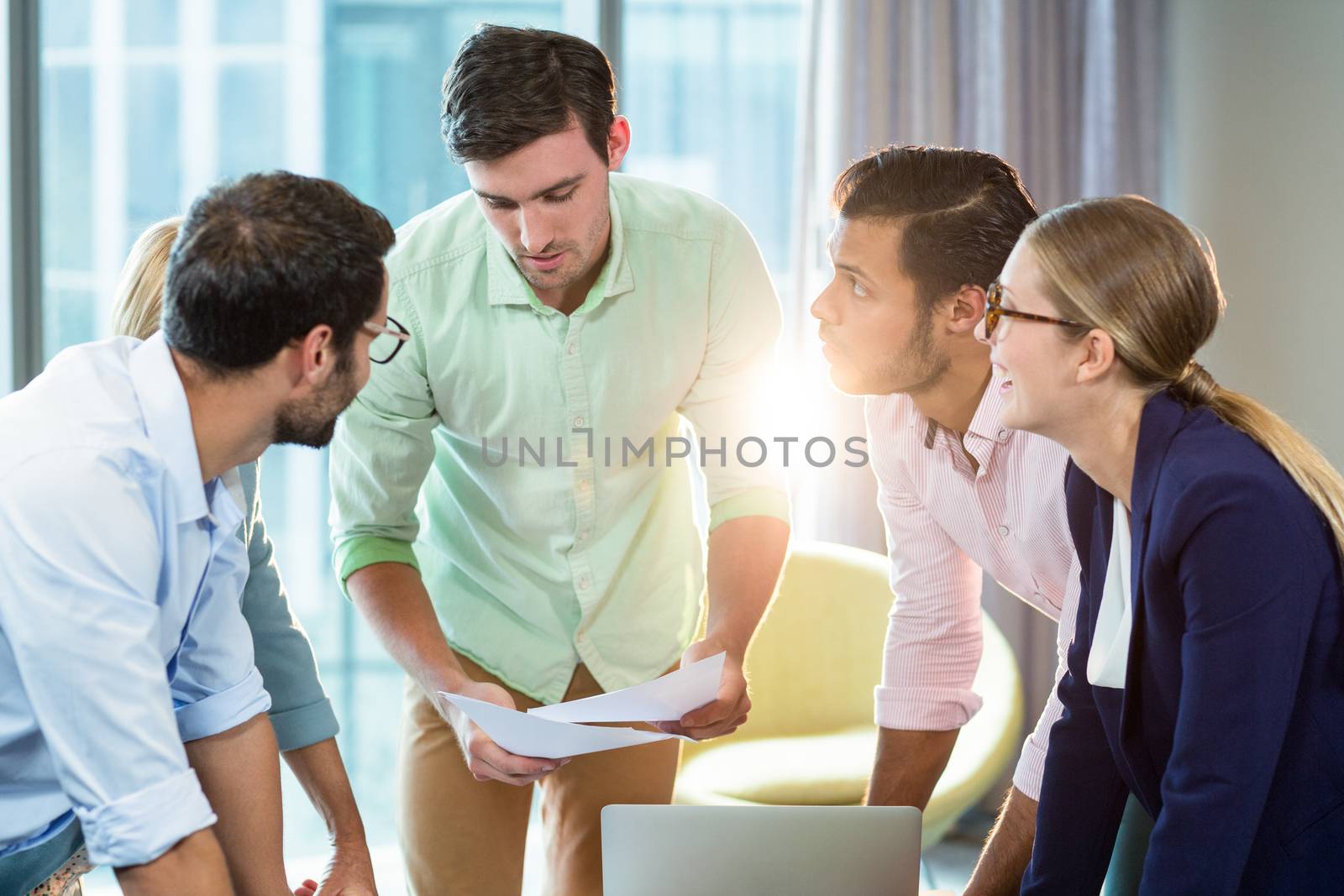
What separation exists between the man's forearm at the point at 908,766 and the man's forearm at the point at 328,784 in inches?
30.4

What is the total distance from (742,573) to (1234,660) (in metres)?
0.89

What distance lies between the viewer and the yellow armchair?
2902 millimetres

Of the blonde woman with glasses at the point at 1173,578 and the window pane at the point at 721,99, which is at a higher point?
the window pane at the point at 721,99

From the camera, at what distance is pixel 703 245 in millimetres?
1974

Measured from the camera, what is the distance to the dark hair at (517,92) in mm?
1653

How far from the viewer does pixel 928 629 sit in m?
1.90

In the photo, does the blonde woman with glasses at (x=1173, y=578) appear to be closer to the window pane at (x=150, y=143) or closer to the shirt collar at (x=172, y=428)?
the shirt collar at (x=172, y=428)

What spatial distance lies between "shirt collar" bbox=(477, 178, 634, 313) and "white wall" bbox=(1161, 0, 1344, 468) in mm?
1974

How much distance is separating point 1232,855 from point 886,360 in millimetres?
844

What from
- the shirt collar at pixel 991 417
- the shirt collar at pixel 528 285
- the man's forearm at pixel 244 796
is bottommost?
the man's forearm at pixel 244 796

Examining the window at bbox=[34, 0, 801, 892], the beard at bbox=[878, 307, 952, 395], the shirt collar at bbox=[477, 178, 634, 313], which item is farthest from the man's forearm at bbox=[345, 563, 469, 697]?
the window at bbox=[34, 0, 801, 892]

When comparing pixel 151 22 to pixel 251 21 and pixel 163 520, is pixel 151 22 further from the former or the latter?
pixel 163 520

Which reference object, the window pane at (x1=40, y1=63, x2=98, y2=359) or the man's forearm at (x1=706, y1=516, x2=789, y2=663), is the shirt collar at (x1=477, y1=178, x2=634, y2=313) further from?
the window pane at (x1=40, y1=63, x2=98, y2=359)

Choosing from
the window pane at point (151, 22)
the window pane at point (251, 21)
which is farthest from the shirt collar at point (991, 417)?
the window pane at point (151, 22)
